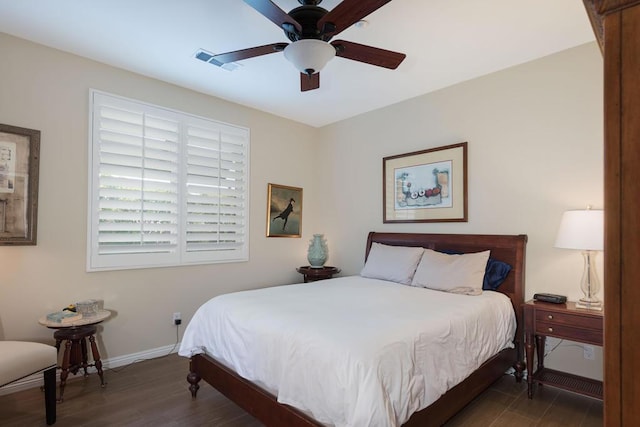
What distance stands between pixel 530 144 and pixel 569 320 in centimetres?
151

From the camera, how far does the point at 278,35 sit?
2656 millimetres

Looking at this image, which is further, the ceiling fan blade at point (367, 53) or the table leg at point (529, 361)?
the table leg at point (529, 361)

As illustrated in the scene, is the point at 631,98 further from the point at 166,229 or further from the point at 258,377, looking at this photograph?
the point at 166,229

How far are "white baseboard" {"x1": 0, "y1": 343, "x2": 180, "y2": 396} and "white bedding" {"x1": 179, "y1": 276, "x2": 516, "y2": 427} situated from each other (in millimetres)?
1058

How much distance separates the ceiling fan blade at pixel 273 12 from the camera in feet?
5.74

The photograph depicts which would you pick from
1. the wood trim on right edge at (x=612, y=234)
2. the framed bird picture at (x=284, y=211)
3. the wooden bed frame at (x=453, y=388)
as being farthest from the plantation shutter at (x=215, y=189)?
the wood trim on right edge at (x=612, y=234)

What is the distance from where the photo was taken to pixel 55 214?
2.89 m

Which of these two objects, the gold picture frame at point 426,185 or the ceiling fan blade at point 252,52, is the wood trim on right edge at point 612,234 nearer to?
the ceiling fan blade at point 252,52

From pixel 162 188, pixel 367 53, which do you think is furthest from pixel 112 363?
pixel 367 53

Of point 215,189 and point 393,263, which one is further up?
point 215,189

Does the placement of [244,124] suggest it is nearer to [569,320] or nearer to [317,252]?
[317,252]

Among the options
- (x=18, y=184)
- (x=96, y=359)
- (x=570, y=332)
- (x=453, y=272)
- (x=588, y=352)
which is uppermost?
(x=18, y=184)

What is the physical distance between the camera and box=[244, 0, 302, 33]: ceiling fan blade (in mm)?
1748

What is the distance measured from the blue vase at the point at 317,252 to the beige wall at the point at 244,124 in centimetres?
86
